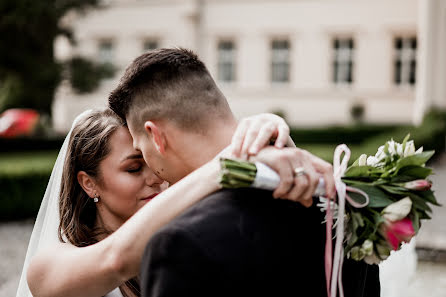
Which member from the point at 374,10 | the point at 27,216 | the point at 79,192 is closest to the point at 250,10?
the point at 374,10

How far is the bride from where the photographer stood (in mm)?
1548

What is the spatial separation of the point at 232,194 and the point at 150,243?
0.26 m

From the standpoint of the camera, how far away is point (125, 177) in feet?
7.91

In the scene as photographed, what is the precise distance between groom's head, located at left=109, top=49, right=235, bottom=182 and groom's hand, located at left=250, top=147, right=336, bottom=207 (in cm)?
26

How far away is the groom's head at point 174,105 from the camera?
5.53 ft

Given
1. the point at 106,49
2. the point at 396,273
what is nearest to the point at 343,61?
the point at 106,49

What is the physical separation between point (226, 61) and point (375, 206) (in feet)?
84.2

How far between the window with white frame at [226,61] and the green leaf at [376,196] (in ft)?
83.8

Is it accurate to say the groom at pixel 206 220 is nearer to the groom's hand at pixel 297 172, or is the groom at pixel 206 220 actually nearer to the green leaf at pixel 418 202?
the groom's hand at pixel 297 172

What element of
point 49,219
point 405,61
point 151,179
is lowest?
point 405,61

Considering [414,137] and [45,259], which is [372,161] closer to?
[45,259]

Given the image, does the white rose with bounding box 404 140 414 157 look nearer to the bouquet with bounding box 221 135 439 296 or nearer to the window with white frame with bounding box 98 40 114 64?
the bouquet with bounding box 221 135 439 296

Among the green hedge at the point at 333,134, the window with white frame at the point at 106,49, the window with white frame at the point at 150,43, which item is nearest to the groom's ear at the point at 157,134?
the green hedge at the point at 333,134

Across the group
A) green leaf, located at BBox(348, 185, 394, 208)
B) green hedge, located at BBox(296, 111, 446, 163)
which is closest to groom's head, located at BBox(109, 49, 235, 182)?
green leaf, located at BBox(348, 185, 394, 208)
